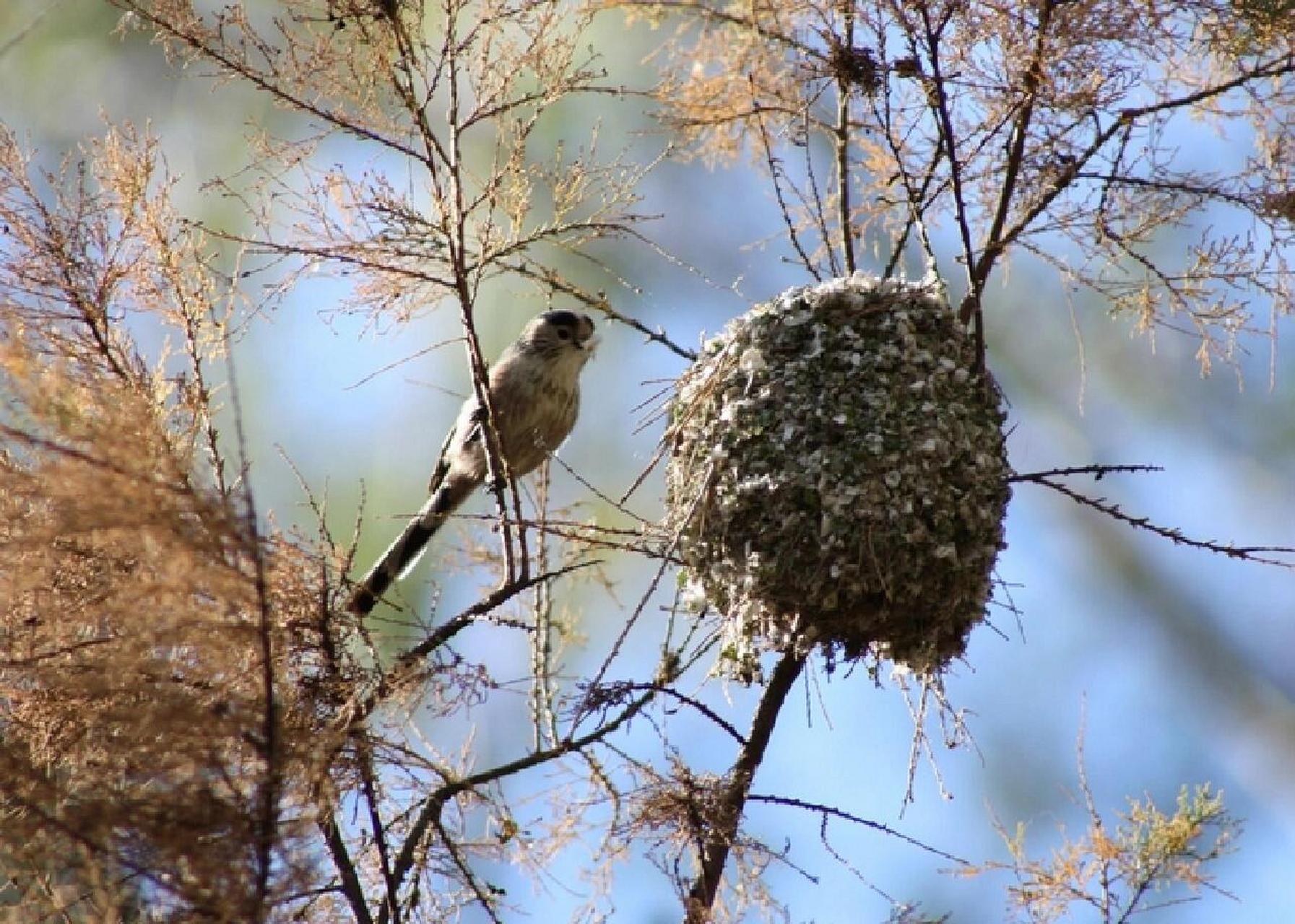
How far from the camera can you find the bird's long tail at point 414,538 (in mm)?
5879

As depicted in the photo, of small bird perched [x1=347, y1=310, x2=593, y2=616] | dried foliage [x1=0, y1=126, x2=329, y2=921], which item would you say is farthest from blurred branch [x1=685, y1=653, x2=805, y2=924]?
small bird perched [x1=347, y1=310, x2=593, y2=616]

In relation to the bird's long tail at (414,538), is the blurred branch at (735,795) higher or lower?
lower

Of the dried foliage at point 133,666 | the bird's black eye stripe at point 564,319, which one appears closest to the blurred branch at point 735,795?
the dried foliage at point 133,666

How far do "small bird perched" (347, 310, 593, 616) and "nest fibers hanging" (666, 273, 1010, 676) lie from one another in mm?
1594

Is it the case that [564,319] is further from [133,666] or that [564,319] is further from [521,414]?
[133,666]

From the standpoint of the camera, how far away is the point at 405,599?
170 inches

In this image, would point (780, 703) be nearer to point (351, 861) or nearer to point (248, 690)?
point (351, 861)

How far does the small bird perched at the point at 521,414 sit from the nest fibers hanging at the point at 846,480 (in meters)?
1.59

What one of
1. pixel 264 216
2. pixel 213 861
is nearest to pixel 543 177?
pixel 264 216

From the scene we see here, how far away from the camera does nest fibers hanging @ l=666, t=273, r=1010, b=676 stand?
4.30 meters

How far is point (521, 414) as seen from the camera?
6262 mm

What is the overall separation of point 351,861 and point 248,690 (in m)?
0.94

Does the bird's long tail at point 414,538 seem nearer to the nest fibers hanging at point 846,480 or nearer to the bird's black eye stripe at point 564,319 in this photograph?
the bird's black eye stripe at point 564,319

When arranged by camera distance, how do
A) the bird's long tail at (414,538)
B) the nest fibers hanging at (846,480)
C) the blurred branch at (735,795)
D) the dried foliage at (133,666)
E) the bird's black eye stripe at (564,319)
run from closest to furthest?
the dried foliage at (133,666) → the blurred branch at (735,795) → the nest fibers hanging at (846,480) → the bird's long tail at (414,538) → the bird's black eye stripe at (564,319)
